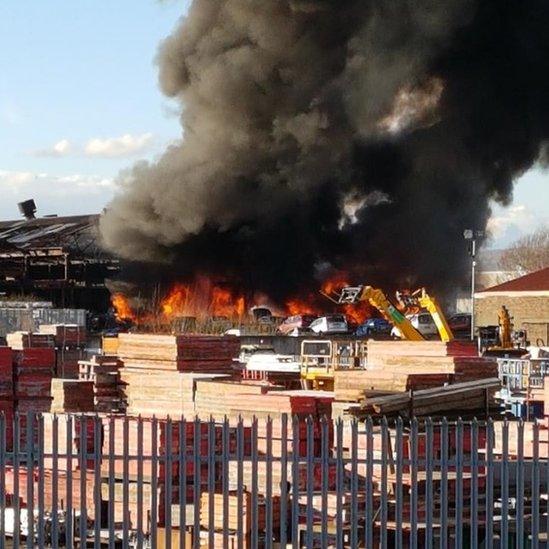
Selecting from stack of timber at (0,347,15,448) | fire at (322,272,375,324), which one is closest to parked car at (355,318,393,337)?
fire at (322,272,375,324)

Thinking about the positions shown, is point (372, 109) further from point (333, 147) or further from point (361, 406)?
point (361, 406)

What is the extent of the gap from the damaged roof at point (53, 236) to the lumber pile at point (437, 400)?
4729 centimetres

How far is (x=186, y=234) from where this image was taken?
194 feet

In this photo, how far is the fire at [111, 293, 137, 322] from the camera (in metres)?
57.8

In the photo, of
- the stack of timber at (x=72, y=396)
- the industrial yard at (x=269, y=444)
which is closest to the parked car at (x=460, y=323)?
the industrial yard at (x=269, y=444)

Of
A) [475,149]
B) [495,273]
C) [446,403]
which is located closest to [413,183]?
[475,149]

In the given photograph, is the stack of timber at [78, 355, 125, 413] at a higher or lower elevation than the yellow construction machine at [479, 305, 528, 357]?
lower

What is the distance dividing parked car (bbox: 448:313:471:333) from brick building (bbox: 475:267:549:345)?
71 centimetres

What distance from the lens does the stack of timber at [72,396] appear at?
1934 centimetres

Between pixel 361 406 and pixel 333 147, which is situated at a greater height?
pixel 333 147

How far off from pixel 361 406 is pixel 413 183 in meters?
47.1

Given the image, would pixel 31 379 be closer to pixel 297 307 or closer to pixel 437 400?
pixel 437 400

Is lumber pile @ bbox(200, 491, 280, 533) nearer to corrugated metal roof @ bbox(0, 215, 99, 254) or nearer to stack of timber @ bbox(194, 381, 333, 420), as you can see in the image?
stack of timber @ bbox(194, 381, 333, 420)

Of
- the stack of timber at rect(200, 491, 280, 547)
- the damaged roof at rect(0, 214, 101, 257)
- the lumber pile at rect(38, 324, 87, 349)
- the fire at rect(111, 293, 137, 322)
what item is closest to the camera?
the stack of timber at rect(200, 491, 280, 547)
